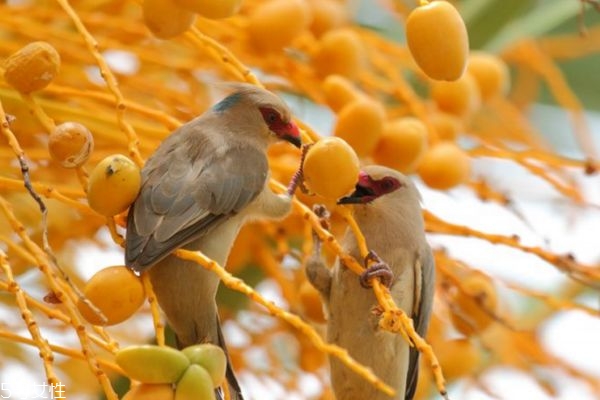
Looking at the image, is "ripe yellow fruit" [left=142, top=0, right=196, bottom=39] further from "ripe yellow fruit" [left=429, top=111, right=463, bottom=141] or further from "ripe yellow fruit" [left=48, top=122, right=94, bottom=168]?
"ripe yellow fruit" [left=429, top=111, right=463, bottom=141]

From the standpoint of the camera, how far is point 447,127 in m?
1.60

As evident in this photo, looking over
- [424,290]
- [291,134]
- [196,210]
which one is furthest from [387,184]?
[196,210]

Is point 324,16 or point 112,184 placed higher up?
point 112,184

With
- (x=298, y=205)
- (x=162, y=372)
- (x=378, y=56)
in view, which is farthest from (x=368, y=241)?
(x=162, y=372)

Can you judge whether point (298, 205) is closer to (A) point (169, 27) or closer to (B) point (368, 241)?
(A) point (169, 27)

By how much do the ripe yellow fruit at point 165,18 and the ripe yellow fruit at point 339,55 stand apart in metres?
0.39

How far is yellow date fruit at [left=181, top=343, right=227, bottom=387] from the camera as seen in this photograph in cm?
97

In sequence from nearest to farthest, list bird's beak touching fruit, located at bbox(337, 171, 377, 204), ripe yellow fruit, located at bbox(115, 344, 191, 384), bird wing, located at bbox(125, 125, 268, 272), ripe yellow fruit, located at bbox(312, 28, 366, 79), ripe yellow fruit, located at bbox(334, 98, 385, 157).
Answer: ripe yellow fruit, located at bbox(115, 344, 191, 384) < bird wing, located at bbox(125, 125, 268, 272) < ripe yellow fruit, located at bbox(334, 98, 385, 157) < ripe yellow fruit, located at bbox(312, 28, 366, 79) < bird's beak touching fruit, located at bbox(337, 171, 377, 204)

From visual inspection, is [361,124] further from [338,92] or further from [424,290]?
[424,290]

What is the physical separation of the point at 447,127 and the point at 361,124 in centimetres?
24

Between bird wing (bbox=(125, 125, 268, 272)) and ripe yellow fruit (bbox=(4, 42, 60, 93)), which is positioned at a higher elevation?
ripe yellow fruit (bbox=(4, 42, 60, 93))

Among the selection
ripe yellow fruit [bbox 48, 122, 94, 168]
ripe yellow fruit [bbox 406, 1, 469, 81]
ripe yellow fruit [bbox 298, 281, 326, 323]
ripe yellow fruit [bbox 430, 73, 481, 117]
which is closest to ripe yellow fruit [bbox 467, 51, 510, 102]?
ripe yellow fruit [bbox 430, 73, 481, 117]

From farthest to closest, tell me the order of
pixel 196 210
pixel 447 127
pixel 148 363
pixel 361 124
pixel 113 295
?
pixel 447 127
pixel 361 124
pixel 196 210
pixel 113 295
pixel 148 363

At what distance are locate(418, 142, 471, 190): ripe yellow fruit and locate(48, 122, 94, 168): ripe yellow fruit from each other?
489 mm
